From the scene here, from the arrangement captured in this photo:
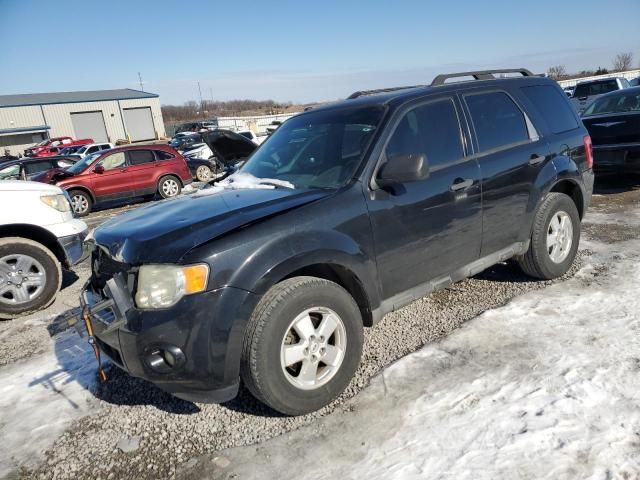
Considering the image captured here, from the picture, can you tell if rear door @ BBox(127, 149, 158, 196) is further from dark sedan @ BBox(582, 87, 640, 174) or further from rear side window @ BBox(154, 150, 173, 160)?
dark sedan @ BBox(582, 87, 640, 174)

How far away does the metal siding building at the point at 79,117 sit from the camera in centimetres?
4825

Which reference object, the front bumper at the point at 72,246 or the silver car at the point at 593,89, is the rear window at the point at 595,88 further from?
the front bumper at the point at 72,246

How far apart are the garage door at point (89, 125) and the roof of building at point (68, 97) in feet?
5.20

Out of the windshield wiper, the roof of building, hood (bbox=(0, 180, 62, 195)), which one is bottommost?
the windshield wiper

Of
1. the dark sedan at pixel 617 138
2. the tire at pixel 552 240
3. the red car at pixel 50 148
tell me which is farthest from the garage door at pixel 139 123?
the tire at pixel 552 240

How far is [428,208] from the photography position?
10.9 feet

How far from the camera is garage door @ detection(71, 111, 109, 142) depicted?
51.6 metres

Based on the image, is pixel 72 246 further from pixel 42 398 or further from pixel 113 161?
pixel 113 161

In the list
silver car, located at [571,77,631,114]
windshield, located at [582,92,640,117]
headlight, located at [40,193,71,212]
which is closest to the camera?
headlight, located at [40,193,71,212]

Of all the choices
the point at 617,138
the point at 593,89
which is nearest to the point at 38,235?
the point at 617,138

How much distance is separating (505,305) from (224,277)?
269 cm

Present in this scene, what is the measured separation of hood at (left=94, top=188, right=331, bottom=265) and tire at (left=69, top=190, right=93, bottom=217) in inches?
416

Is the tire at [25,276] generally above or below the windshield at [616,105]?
below

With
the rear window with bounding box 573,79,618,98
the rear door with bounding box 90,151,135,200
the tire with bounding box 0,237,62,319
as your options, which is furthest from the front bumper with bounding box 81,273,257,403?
the rear window with bounding box 573,79,618,98
